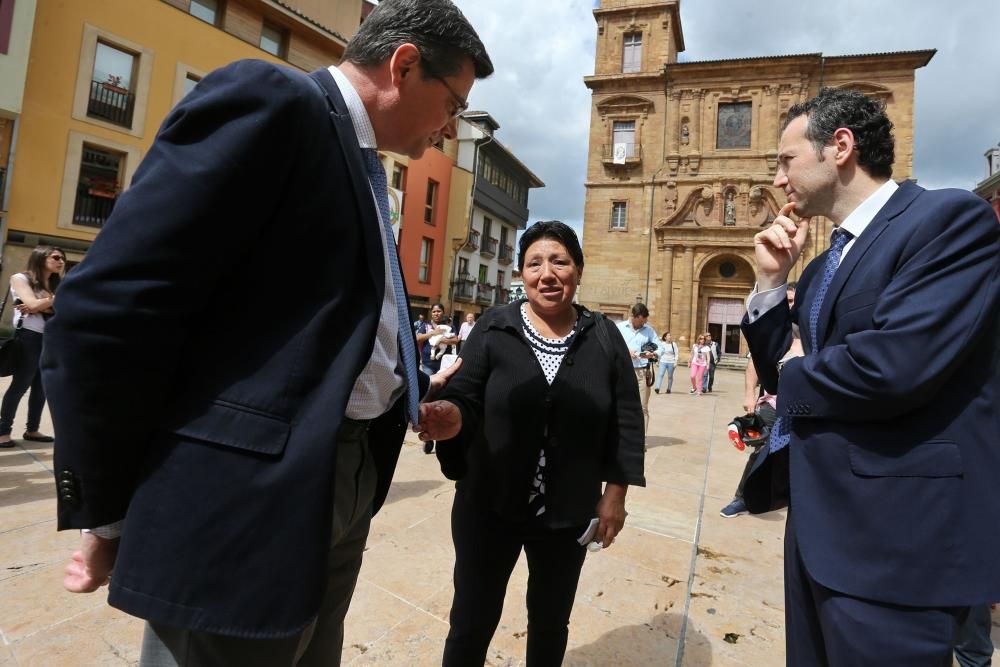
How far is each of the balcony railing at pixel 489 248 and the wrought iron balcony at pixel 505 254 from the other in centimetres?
137

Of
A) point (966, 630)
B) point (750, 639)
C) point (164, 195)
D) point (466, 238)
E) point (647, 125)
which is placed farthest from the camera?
point (647, 125)

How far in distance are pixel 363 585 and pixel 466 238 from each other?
24.3 m

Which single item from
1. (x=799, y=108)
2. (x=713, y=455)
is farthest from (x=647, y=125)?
(x=799, y=108)

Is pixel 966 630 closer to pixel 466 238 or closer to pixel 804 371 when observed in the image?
pixel 804 371

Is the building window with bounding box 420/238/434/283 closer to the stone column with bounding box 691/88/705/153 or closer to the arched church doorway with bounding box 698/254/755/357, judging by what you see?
the arched church doorway with bounding box 698/254/755/357

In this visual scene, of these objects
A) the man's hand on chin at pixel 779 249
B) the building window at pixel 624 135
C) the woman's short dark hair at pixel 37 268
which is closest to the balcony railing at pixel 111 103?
the woman's short dark hair at pixel 37 268

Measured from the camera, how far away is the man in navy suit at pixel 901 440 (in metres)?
1.17

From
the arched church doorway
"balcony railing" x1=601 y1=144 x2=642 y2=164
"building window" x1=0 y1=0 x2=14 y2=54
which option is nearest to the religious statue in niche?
the arched church doorway

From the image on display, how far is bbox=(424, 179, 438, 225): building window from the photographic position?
25219 millimetres

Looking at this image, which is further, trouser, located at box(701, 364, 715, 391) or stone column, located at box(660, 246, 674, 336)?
stone column, located at box(660, 246, 674, 336)

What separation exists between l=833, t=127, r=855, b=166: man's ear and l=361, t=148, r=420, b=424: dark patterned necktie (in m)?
1.32

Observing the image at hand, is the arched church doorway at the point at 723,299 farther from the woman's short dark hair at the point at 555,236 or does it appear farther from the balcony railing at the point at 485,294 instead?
the woman's short dark hair at the point at 555,236

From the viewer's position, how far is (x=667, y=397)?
1337cm

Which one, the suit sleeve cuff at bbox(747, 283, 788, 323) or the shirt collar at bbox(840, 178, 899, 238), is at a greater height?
the shirt collar at bbox(840, 178, 899, 238)
